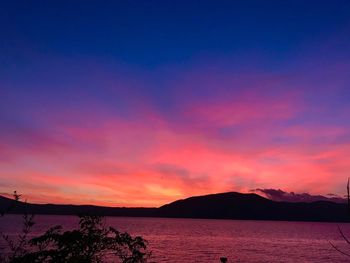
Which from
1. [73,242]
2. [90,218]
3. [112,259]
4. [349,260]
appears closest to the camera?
[73,242]

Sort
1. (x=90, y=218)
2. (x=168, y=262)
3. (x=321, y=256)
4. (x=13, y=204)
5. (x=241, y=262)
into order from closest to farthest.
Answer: (x=13, y=204)
(x=90, y=218)
(x=168, y=262)
(x=241, y=262)
(x=321, y=256)

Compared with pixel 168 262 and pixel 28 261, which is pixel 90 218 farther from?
pixel 168 262

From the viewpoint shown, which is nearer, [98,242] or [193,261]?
[98,242]

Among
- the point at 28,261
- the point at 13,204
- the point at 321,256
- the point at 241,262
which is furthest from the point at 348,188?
the point at 321,256

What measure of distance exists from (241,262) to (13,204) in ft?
298

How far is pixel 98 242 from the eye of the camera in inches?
747

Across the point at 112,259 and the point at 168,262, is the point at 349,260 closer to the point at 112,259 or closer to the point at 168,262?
the point at 168,262

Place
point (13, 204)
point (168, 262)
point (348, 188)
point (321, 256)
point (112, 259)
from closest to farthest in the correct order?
point (348, 188) → point (13, 204) → point (112, 259) → point (168, 262) → point (321, 256)

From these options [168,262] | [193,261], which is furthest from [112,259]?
[193,261]

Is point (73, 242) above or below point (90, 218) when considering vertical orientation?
below

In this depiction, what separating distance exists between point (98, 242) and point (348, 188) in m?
15.1

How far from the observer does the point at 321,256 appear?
4432 inches

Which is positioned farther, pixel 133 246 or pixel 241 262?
pixel 241 262

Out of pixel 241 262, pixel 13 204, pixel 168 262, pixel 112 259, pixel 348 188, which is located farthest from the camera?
pixel 241 262
